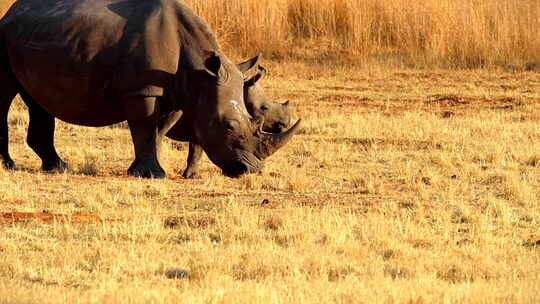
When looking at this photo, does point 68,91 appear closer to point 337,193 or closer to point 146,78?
point 146,78

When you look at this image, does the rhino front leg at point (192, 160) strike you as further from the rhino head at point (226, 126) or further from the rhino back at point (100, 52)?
the rhino back at point (100, 52)

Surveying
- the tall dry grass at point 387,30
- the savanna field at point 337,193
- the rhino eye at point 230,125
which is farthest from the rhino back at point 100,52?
the tall dry grass at point 387,30

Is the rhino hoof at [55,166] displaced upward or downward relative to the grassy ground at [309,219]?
downward

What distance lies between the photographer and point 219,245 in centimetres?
922

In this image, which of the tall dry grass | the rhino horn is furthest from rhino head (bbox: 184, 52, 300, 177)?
the tall dry grass

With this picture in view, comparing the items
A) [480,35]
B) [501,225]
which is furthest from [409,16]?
[501,225]

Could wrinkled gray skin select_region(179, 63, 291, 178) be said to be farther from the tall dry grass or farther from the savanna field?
the tall dry grass

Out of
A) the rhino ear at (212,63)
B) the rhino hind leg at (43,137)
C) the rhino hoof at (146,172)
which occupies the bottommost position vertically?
the rhino hind leg at (43,137)

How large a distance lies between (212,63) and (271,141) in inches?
37.4

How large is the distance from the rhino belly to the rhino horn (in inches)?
54.5

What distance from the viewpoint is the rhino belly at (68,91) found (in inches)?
498

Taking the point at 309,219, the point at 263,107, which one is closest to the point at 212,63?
the point at 263,107

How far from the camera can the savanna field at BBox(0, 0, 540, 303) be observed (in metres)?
8.04

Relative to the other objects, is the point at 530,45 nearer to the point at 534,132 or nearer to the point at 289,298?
the point at 534,132
